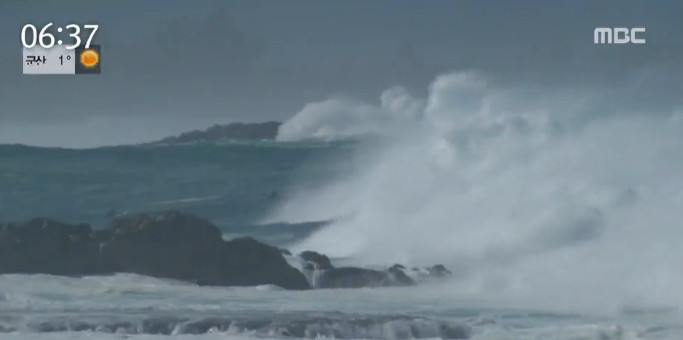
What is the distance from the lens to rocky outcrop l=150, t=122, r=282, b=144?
4.16m

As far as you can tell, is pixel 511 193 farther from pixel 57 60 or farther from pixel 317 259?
pixel 57 60

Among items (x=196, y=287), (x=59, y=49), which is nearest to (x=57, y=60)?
(x=59, y=49)

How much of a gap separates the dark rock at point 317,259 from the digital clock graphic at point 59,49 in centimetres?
114

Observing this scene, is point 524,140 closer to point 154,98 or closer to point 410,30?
point 410,30

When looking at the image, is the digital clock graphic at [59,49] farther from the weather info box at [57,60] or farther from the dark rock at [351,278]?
the dark rock at [351,278]

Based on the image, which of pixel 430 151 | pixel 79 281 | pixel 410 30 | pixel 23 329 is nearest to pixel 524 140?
pixel 430 151

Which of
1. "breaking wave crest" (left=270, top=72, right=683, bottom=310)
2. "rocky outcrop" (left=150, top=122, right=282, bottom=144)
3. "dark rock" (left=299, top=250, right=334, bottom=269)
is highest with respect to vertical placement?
"rocky outcrop" (left=150, top=122, right=282, bottom=144)

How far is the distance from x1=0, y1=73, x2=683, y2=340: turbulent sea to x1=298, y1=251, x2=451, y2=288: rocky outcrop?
33 mm

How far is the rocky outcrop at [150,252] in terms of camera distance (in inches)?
163

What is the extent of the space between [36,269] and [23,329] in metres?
0.24

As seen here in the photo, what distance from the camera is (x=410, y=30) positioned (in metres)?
4.18

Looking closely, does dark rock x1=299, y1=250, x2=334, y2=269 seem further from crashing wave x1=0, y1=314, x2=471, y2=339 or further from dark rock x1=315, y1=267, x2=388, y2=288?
crashing wave x1=0, y1=314, x2=471, y2=339
